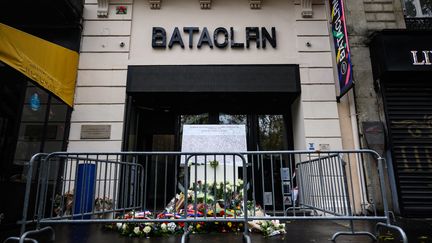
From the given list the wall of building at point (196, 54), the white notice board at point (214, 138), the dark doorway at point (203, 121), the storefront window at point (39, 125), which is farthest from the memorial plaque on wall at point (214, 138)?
the storefront window at point (39, 125)

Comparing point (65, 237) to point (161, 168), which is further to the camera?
point (161, 168)

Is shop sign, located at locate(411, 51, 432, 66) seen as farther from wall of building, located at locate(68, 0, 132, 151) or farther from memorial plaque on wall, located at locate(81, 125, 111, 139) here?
memorial plaque on wall, located at locate(81, 125, 111, 139)

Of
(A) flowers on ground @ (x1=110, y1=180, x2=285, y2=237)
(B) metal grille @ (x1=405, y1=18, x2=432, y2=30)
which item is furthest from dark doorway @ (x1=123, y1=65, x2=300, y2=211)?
(B) metal grille @ (x1=405, y1=18, x2=432, y2=30)

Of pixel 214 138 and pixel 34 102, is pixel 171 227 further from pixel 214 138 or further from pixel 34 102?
pixel 34 102

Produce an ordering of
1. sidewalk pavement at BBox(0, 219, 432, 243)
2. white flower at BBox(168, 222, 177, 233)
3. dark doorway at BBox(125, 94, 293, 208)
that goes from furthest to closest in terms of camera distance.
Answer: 1. dark doorway at BBox(125, 94, 293, 208)
2. white flower at BBox(168, 222, 177, 233)
3. sidewalk pavement at BBox(0, 219, 432, 243)

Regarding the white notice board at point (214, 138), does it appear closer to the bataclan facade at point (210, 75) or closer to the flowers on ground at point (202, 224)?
the bataclan facade at point (210, 75)

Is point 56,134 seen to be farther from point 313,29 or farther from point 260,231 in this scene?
point 313,29

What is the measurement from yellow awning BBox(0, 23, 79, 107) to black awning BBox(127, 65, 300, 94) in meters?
1.50

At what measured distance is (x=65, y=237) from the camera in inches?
163

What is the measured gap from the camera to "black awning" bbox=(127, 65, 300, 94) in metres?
7.60

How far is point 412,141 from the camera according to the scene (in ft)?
23.1

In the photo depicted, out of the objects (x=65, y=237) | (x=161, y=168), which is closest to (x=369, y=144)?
(x=161, y=168)

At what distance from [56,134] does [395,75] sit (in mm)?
8829

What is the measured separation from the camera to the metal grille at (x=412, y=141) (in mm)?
6652
